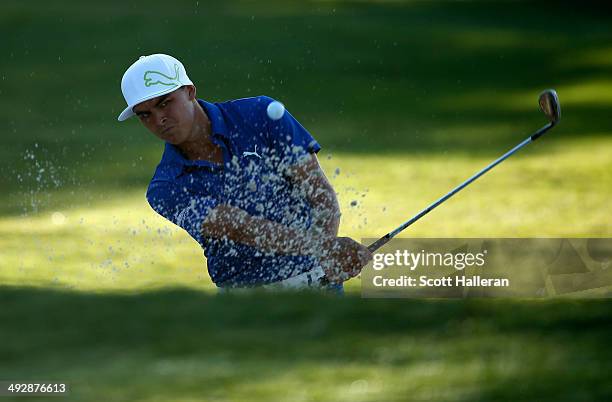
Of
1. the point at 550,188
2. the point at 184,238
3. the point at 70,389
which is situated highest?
the point at 550,188

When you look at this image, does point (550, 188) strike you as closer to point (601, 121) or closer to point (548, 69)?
point (601, 121)

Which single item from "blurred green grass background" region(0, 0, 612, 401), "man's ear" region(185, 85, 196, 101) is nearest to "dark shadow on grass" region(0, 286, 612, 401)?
"blurred green grass background" region(0, 0, 612, 401)

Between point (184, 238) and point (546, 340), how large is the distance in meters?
1.94

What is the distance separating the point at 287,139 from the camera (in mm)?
2365

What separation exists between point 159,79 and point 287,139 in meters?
0.26

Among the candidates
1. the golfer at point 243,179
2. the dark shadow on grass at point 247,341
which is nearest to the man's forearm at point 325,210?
the golfer at point 243,179

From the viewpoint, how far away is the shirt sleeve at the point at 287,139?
2.35m

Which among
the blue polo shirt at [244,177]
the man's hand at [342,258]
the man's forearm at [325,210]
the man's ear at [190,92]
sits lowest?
the man's hand at [342,258]

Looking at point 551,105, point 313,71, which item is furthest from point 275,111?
point 313,71

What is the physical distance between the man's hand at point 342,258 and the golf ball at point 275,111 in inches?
9.7

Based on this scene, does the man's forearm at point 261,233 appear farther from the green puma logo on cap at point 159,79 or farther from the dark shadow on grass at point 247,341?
the green puma logo on cap at point 159,79

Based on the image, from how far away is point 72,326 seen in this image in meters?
2.34

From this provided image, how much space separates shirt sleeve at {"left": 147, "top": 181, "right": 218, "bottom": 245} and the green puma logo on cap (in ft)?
0.59

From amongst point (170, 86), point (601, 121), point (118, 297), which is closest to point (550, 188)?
point (601, 121)
